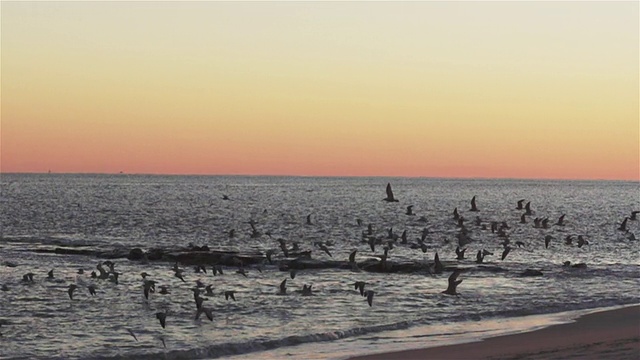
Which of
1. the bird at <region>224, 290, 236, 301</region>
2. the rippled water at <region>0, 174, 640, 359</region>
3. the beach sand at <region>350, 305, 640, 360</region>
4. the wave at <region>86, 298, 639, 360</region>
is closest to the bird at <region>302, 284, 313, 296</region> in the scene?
the rippled water at <region>0, 174, 640, 359</region>

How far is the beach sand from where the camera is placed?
18.1m

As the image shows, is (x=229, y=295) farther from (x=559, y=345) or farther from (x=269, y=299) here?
(x=559, y=345)

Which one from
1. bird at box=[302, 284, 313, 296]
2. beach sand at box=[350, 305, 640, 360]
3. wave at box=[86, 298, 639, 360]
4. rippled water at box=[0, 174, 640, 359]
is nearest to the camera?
beach sand at box=[350, 305, 640, 360]

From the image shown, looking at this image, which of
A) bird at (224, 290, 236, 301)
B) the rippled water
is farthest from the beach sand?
bird at (224, 290, 236, 301)

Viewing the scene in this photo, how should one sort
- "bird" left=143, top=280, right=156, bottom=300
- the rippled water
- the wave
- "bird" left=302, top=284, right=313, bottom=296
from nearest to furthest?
the wave, the rippled water, "bird" left=143, top=280, right=156, bottom=300, "bird" left=302, top=284, right=313, bottom=296

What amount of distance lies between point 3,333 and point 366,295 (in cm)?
1009

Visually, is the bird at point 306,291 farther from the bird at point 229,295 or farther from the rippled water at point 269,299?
the bird at point 229,295

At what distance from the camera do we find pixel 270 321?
2542 centimetres

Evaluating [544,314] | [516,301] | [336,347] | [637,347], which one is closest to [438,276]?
[516,301]

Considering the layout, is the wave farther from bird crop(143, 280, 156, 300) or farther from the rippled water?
bird crop(143, 280, 156, 300)

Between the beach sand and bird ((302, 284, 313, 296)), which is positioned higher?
the beach sand

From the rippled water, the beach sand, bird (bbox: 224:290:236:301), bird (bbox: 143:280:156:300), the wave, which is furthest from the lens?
bird (bbox: 224:290:236:301)

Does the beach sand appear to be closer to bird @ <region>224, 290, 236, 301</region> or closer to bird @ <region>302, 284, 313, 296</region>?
bird @ <region>302, 284, 313, 296</region>

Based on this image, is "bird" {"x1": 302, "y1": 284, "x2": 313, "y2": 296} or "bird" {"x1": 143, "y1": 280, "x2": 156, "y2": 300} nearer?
"bird" {"x1": 143, "y1": 280, "x2": 156, "y2": 300}
